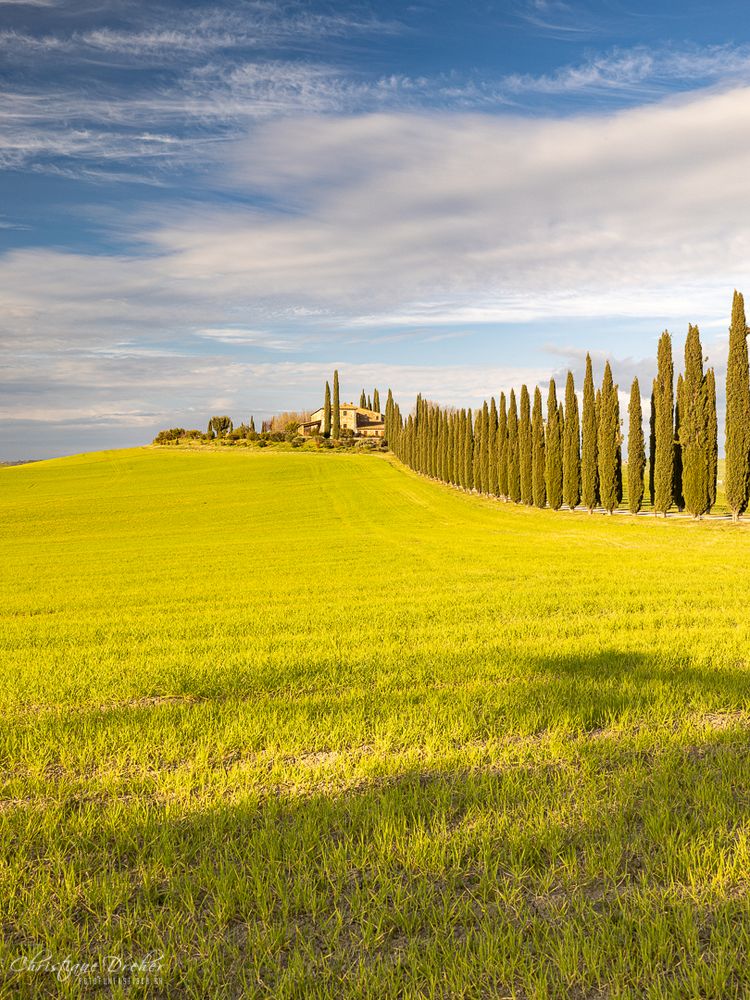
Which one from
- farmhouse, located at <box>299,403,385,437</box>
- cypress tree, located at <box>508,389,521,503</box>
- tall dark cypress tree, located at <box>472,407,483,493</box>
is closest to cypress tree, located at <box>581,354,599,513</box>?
cypress tree, located at <box>508,389,521,503</box>

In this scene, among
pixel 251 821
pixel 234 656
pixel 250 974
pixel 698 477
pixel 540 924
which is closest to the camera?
pixel 250 974

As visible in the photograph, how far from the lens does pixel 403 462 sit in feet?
281

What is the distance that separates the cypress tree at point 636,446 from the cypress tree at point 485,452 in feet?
49.6

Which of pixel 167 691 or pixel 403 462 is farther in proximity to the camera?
pixel 403 462

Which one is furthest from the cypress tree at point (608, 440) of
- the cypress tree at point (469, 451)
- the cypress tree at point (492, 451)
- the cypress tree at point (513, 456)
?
the cypress tree at point (469, 451)

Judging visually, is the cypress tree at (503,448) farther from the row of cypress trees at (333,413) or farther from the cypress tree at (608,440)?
the row of cypress trees at (333,413)

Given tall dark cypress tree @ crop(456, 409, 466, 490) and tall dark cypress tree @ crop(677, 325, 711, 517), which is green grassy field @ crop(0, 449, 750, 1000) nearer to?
tall dark cypress tree @ crop(677, 325, 711, 517)

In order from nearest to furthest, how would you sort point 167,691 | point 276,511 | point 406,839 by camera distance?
point 406,839 < point 167,691 < point 276,511

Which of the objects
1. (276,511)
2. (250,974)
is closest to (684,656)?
(250,974)

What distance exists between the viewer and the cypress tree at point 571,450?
133ft

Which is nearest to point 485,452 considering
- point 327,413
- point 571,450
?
point 571,450

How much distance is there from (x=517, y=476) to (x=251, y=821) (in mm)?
44578

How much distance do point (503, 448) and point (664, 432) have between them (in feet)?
49.4

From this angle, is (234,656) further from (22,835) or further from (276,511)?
(276,511)
